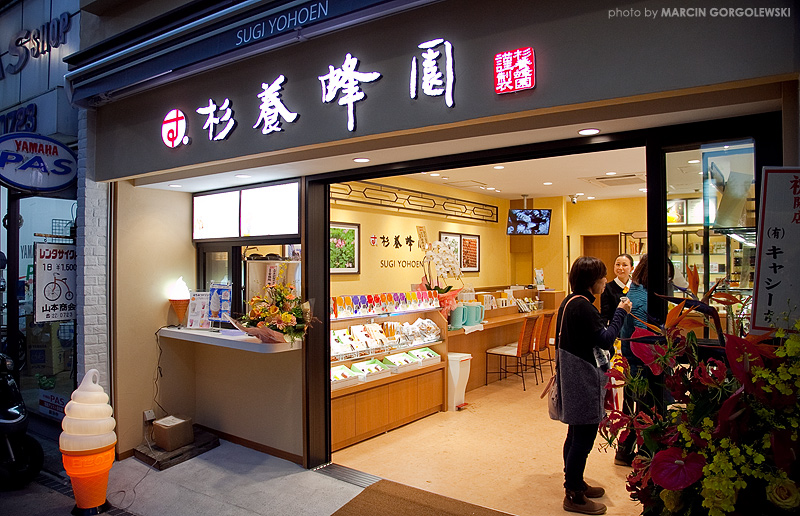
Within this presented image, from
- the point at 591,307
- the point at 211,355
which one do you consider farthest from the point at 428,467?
the point at 211,355

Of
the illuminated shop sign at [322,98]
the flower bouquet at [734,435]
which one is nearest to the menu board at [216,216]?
the illuminated shop sign at [322,98]

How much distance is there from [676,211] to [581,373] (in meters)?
1.20

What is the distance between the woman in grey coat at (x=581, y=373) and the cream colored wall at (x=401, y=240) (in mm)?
3510

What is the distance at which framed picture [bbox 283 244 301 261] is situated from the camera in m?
4.44

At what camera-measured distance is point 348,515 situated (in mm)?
3322

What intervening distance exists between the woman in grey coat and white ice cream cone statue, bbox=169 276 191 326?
336 centimetres

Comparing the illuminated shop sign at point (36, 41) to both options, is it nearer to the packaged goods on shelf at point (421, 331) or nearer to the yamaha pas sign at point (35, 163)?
the yamaha pas sign at point (35, 163)

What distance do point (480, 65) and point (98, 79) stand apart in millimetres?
3245

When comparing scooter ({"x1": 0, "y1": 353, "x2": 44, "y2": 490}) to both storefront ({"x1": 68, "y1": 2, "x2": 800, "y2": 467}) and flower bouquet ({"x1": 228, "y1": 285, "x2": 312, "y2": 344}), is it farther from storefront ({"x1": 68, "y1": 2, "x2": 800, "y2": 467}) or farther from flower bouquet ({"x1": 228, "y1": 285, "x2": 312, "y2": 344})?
flower bouquet ({"x1": 228, "y1": 285, "x2": 312, "y2": 344})

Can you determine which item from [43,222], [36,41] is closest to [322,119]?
[43,222]

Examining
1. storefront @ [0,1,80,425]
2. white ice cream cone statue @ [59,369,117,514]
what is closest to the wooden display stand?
white ice cream cone statue @ [59,369,117,514]

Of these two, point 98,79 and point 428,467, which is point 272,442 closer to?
point 428,467

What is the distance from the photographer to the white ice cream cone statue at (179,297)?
4.82 meters

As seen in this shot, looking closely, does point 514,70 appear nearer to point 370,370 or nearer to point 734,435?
point 734,435
